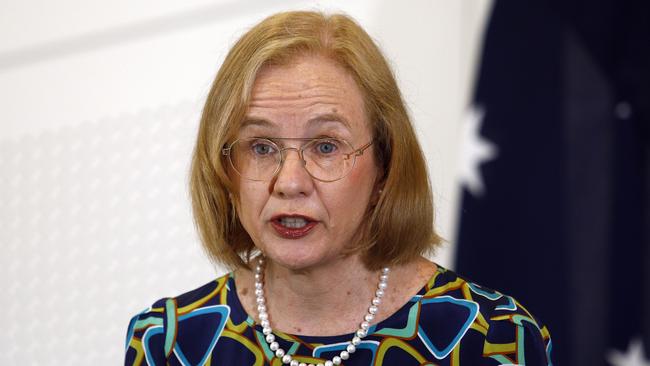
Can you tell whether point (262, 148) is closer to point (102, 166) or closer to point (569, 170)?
point (569, 170)

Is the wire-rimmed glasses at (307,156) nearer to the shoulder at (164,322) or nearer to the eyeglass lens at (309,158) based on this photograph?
the eyeglass lens at (309,158)

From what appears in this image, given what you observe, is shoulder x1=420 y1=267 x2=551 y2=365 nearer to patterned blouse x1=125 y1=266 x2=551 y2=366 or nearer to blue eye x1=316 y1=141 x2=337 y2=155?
patterned blouse x1=125 y1=266 x2=551 y2=366

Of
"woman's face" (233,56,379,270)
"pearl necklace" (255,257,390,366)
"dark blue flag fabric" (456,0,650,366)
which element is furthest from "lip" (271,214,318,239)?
"dark blue flag fabric" (456,0,650,366)

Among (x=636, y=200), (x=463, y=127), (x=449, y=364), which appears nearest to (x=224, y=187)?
(x=449, y=364)

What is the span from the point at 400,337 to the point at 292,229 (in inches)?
11.4

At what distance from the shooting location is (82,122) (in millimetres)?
2924

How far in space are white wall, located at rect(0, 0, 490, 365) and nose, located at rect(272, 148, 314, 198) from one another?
1.20 metres

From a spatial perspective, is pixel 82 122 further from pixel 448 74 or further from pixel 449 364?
pixel 449 364

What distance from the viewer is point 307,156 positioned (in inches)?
57.7

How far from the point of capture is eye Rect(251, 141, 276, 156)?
1479 millimetres

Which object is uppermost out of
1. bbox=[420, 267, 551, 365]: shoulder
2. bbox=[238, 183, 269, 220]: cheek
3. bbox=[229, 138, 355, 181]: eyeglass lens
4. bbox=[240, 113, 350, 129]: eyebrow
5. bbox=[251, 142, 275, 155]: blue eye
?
bbox=[240, 113, 350, 129]: eyebrow

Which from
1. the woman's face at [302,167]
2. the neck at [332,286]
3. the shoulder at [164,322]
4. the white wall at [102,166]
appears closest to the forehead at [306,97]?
the woman's face at [302,167]

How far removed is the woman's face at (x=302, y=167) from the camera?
1.45 m

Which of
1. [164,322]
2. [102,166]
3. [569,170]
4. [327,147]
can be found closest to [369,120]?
[327,147]
